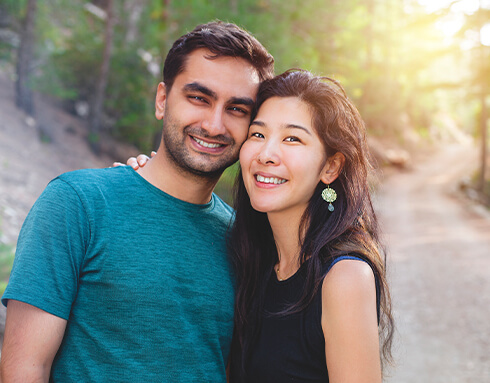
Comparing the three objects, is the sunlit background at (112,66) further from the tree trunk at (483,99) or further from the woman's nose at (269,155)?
the woman's nose at (269,155)

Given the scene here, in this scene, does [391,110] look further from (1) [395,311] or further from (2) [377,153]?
(1) [395,311]

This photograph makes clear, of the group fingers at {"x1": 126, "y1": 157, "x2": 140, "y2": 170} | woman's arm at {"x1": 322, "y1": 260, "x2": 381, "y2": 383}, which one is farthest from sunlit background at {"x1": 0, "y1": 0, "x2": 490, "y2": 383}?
woman's arm at {"x1": 322, "y1": 260, "x2": 381, "y2": 383}

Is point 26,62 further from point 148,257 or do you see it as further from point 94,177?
point 148,257

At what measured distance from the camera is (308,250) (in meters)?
2.30

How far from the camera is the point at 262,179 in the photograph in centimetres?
233

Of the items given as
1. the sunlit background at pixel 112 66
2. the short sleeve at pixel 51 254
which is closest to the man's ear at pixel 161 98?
the short sleeve at pixel 51 254

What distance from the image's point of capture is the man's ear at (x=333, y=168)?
94.5 inches

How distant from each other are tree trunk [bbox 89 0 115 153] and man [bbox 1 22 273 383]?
10.4 metres

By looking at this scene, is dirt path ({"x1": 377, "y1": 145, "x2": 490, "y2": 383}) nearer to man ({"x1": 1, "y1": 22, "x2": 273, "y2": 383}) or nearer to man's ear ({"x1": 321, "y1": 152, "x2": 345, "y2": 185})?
man's ear ({"x1": 321, "y1": 152, "x2": 345, "y2": 185})

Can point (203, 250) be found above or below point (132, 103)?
below

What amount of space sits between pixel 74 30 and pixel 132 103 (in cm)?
245

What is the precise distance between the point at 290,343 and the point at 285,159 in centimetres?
88

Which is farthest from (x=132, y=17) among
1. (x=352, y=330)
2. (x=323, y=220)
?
(x=352, y=330)

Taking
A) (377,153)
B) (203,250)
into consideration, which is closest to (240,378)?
(203,250)
